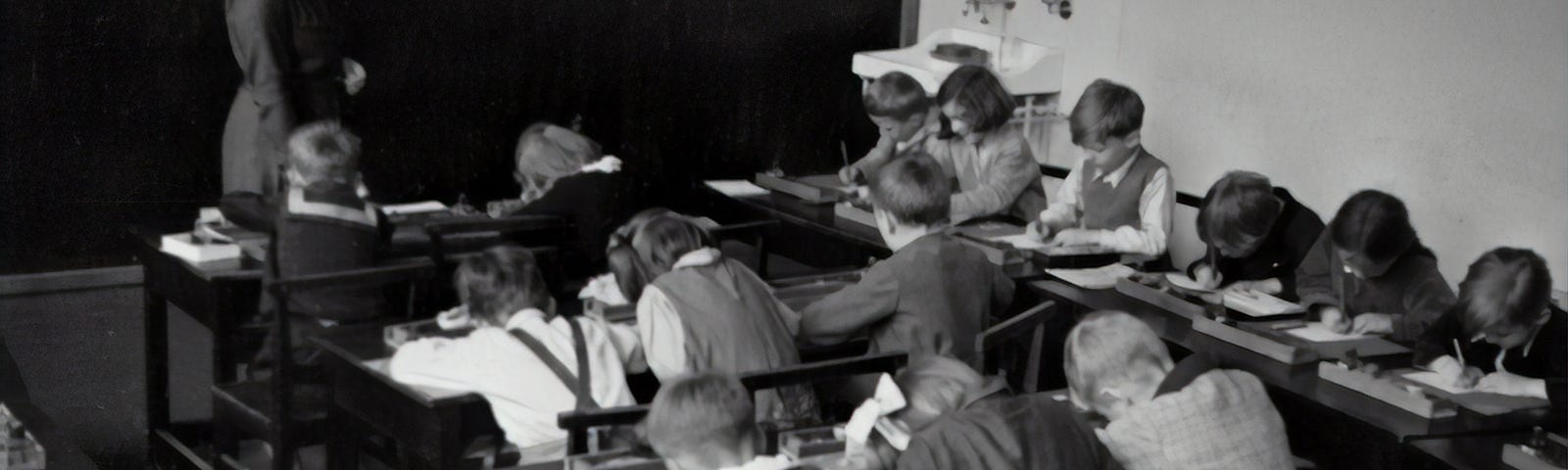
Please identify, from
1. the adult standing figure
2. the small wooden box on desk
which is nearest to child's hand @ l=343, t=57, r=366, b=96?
the adult standing figure

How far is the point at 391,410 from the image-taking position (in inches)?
128

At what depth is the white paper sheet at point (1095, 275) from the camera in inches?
159

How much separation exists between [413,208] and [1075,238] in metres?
1.94

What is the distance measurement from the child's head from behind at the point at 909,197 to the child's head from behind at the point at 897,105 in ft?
3.94

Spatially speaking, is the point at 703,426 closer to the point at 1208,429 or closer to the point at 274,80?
the point at 1208,429

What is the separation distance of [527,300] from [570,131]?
77 centimetres

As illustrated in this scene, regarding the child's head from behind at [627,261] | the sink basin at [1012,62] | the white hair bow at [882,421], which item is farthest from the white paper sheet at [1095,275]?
the sink basin at [1012,62]

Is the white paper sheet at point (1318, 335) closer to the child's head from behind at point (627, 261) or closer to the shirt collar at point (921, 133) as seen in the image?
the child's head from behind at point (627, 261)

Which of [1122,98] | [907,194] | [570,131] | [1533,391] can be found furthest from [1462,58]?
[570,131]

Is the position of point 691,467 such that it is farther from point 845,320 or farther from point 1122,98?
point 1122,98

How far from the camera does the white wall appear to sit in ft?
14.1

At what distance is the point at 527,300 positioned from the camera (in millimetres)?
3480

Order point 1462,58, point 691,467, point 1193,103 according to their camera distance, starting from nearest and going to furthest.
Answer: point 691,467
point 1462,58
point 1193,103

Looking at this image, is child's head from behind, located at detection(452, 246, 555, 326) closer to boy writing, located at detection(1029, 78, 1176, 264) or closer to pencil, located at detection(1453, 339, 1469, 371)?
boy writing, located at detection(1029, 78, 1176, 264)
